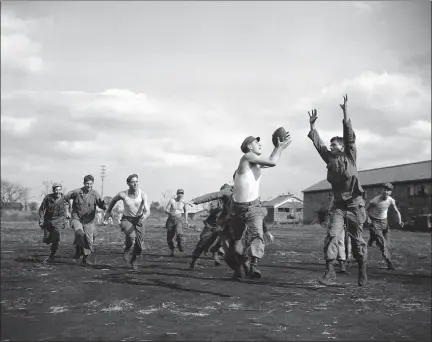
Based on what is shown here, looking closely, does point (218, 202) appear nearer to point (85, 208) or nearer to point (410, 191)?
point (85, 208)

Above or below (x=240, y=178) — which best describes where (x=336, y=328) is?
below

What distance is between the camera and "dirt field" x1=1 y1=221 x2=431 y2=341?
5070 millimetres

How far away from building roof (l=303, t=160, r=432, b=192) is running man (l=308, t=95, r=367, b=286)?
4688 cm

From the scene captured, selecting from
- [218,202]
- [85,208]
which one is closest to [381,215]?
[218,202]

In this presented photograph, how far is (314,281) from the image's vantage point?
8.98 metres

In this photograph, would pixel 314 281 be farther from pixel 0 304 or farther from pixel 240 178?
pixel 0 304

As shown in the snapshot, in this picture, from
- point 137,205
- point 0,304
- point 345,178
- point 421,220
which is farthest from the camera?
point 421,220

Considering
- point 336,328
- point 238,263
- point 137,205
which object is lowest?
point 336,328

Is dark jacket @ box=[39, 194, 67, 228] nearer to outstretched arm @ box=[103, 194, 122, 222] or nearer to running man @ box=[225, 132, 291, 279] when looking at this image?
outstretched arm @ box=[103, 194, 122, 222]

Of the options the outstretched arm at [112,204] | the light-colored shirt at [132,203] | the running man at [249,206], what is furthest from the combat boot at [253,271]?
the outstretched arm at [112,204]

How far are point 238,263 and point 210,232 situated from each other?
2786 millimetres

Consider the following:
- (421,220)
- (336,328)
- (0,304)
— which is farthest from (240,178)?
(421,220)

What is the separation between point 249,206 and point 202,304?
5.03ft

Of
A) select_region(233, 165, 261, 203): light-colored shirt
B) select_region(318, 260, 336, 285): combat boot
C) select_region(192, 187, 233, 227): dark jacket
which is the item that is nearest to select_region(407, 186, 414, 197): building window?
select_region(192, 187, 233, 227): dark jacket
